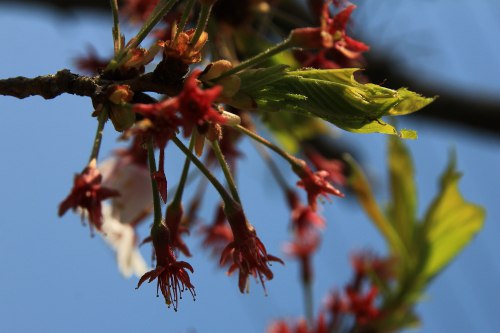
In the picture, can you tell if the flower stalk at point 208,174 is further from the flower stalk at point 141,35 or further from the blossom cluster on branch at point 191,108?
the flower stalk at point 141,35

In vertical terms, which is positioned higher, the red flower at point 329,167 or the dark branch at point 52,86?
the red flower at point 329,167

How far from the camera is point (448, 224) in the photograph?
156 centimetres

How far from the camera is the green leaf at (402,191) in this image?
1561mm

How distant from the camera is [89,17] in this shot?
2.24 metres

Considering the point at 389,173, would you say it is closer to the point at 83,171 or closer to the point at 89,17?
the point at 83,171

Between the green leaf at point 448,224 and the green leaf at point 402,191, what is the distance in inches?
2.4

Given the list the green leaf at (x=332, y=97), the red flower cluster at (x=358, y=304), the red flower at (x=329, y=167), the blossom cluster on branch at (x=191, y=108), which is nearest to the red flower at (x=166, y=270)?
the blossom cluster on branch at (x=191, y=108)

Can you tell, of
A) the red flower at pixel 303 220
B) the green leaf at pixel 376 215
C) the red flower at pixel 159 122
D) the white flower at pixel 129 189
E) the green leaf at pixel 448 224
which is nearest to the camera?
the red flower at pixel 159 122

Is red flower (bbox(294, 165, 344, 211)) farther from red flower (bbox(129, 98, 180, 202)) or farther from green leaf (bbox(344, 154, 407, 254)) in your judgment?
green leaf (bbox(344, 154, 407, 254))

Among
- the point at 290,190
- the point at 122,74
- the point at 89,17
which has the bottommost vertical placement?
the point at 122,74

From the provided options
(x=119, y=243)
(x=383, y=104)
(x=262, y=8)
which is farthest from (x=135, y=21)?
(x=383, y=104)

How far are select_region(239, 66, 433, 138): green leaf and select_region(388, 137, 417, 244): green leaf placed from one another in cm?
74

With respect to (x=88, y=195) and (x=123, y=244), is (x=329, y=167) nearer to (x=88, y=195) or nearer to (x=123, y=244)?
(x=123, y=244)

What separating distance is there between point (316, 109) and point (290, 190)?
26.3 inches
